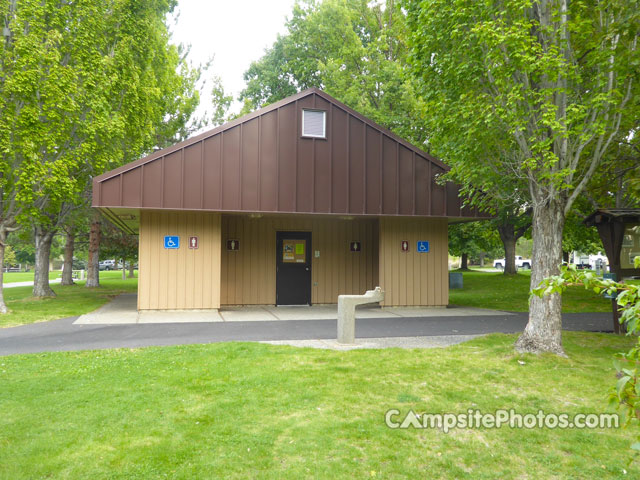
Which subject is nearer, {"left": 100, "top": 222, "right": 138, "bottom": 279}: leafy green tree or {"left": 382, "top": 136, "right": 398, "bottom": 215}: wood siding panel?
{"left": 382, "top": 136, "right": 398, "bottom": 215}: wood siding panel

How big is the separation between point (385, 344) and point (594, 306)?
993cm

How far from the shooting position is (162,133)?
2116 centimetres

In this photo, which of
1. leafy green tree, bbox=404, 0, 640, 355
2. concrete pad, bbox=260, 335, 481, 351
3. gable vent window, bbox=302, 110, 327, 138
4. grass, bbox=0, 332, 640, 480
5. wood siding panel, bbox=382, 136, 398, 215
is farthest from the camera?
wood siding panel, bbox=382, 136, 398, 215

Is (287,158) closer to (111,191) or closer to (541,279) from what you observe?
(111,191)

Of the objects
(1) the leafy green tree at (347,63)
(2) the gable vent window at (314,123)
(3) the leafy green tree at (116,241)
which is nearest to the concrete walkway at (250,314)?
(2) the gable vent window at (314,123)

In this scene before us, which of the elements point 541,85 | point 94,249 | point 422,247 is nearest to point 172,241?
point 422,247

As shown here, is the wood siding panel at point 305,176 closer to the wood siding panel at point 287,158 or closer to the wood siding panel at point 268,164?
the wood siding panel at point 287,158

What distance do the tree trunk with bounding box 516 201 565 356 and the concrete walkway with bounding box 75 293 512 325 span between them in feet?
15.1

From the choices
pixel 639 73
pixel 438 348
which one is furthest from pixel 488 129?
pixel 438 348

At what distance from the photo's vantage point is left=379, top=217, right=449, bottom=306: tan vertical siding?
42.8 ft

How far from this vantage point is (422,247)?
43.8 ft

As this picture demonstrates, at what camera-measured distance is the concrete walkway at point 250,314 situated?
1040 cm

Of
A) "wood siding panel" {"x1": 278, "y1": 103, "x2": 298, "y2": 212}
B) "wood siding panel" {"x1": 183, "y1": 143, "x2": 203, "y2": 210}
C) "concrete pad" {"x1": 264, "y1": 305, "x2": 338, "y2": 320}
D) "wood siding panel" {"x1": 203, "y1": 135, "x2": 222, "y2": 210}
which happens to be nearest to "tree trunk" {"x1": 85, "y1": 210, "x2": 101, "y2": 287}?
"wood siding panel" {"x1": 183, "y1": 143, "x2": 203, "y2": 210}

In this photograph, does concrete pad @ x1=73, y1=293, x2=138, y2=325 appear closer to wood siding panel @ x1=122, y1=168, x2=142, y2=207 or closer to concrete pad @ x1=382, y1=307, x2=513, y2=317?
wood siding panel @ x1=122, y1=168, x2=142, y2=207
